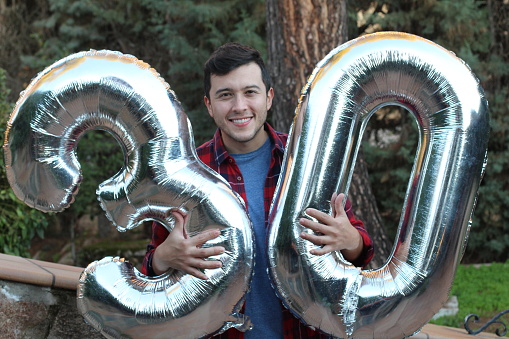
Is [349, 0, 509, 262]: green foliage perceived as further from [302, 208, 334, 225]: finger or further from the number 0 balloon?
[302, 208, 334, 225]: finger

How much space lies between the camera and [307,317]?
5.76ft

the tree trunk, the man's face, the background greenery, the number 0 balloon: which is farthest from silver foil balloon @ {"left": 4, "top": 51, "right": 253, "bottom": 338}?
the background greenery

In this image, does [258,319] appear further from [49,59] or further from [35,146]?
[49,59]

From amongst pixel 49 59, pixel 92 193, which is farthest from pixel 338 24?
pixel 49 59

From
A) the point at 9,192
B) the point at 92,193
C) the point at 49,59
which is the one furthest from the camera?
the point at 49,59

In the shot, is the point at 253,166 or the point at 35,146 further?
the point at 253,166

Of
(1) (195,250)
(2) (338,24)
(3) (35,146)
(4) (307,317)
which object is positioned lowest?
(4) (307,317)

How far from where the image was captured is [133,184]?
1735 mm

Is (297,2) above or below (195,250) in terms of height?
above

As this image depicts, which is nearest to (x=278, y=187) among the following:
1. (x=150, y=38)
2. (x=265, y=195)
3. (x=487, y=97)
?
(x=265, y=195)

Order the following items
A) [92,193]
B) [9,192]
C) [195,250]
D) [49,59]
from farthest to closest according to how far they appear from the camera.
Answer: [49,59]
[92,193]
[9,192]
[195,250]

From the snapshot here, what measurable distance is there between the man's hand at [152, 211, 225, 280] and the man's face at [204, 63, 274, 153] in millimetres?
353

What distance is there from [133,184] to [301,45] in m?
2.44

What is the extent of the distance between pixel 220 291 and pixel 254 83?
2.19 feet
